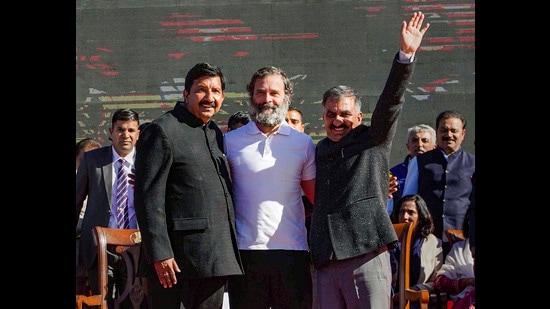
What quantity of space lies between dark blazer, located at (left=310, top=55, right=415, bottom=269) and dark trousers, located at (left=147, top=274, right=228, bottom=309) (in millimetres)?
429

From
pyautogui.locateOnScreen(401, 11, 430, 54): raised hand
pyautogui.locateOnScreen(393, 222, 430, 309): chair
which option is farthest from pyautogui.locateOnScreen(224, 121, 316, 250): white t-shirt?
pyautogui.locateOnScreen(393, 222, 430, 309): chair

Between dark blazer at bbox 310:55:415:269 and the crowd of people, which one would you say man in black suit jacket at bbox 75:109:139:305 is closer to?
the crowd of people

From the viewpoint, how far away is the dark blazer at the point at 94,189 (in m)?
6.95

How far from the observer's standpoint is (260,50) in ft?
33.7

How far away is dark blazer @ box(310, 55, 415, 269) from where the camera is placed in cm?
498

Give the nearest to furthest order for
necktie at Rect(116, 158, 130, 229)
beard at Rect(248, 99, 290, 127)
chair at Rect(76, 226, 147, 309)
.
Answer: beard at Rect(248, 99, 290, 127), chair at Rect(76, 226, 147, 309), necktie at Rect(116, 158, 130, 229)

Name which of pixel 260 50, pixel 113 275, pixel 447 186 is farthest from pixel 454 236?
pixel 260 50

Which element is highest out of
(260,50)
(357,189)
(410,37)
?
(260,50)

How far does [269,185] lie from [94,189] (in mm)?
2186

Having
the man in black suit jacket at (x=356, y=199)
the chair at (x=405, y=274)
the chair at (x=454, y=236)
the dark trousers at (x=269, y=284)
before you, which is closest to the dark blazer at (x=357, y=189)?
the man in black suit jacket at (x=356, y=199)

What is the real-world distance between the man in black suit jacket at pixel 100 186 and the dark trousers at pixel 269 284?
185 cm

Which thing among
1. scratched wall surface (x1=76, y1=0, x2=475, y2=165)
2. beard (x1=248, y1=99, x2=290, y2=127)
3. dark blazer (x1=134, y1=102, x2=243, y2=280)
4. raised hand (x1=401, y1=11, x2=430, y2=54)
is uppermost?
scratched wall surface (x1=76, y1=0, x2=475, y2=165)

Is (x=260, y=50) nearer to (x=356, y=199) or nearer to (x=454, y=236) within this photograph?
(x=454, y=236)
